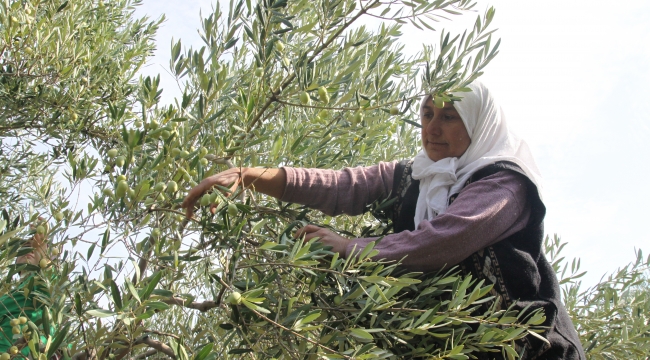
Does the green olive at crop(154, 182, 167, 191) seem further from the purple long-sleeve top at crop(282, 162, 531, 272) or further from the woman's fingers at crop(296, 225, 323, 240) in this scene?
the purple long-sleeve top at crop(282, 162, 531, 272)

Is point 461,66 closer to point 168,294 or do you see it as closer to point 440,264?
point 440,264

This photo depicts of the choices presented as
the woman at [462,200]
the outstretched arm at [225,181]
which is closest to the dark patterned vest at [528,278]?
the woman at [462,200]

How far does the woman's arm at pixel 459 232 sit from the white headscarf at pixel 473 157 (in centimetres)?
17

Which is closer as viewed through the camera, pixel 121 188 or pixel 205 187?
pixel 121 188

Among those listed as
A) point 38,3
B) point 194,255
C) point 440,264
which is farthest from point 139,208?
point 38,3

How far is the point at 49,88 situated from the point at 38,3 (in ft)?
1.43

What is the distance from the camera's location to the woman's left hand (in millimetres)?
1761

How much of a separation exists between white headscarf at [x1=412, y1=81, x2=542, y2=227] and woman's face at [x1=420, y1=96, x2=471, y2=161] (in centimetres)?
3

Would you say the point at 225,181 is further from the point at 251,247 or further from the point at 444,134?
the point at 444,134

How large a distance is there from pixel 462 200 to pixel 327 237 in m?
0.52

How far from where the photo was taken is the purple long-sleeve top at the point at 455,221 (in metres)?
1.80

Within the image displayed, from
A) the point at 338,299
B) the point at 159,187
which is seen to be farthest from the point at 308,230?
the point at 159,187

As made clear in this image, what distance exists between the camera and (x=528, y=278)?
189 centimetres

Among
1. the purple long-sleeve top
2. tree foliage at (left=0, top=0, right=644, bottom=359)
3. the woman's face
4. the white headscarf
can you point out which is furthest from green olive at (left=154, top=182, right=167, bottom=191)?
the woman's face
